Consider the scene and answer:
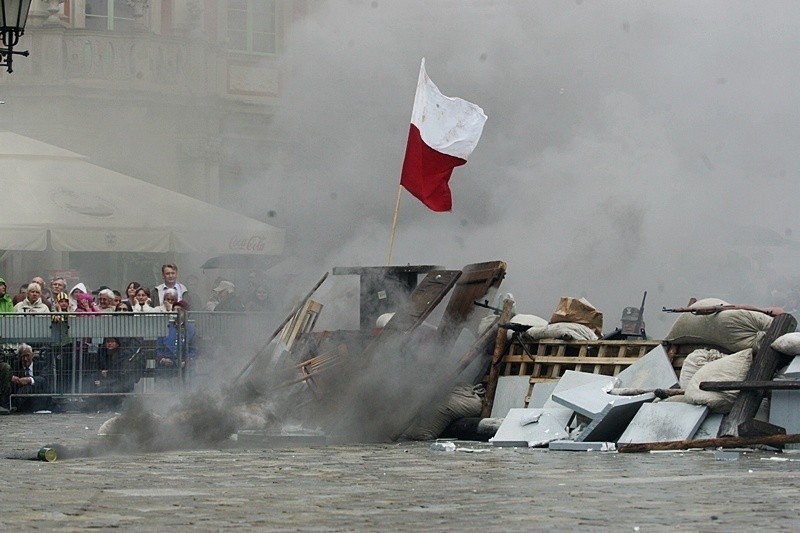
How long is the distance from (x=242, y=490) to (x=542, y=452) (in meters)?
3.04

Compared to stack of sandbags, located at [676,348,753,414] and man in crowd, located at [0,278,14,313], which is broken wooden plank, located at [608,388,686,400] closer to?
stack of sandbags, located at [676,348,753,414]

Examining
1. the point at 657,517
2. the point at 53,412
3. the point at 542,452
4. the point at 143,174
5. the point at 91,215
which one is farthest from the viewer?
the point at 143,174

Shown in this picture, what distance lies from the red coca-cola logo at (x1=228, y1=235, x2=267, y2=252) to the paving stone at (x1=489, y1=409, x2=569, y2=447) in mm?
7410

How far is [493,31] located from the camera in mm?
16750

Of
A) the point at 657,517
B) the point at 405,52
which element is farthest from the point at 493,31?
the point at 657,517

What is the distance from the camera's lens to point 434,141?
13.5 m

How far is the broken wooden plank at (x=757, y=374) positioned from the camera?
32.6 feet

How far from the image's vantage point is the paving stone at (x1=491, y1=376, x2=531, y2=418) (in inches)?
460

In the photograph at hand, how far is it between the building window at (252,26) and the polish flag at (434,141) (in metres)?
5.41

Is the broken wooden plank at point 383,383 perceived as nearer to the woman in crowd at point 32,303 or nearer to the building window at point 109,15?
the woman in crowd at point 32,303

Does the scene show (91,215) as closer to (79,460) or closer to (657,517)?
(79,460)

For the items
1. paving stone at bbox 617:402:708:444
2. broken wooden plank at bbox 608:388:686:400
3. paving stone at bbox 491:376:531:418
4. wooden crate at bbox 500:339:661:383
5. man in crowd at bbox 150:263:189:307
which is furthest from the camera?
man in crowd at bbox 150:263:189:307

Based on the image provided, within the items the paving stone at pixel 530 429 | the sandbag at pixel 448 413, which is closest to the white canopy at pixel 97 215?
the sandbag at pixel 448 413

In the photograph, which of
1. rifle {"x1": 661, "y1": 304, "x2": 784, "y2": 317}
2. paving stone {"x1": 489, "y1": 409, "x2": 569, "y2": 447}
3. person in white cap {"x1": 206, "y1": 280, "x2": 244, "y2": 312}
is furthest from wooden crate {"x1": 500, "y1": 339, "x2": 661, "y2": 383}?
person in white cap {"x1": 206, "y1": 280, "x2": 244, "y2": 312}
